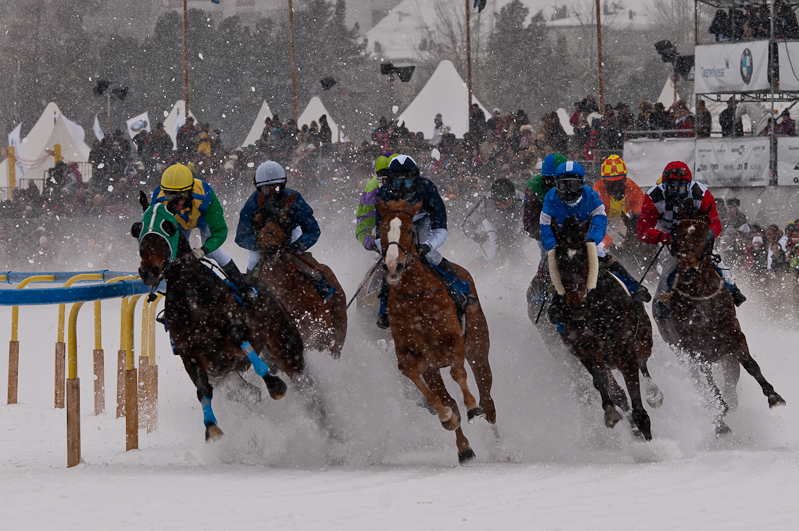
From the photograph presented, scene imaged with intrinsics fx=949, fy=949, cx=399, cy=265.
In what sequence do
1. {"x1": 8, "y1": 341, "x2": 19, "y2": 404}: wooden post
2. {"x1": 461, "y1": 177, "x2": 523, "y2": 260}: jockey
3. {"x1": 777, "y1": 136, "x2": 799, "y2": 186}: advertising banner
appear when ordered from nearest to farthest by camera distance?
{"x1": 8, "y1": 341, "x2": 19, "y2": 404}: wooden post, {"x1": 461, "y1": 177, "x2": 523, "y2": 260}: jockey, {"x1": 777, "y1": 136, "x2": 799, "y2": 186}: advertising banner

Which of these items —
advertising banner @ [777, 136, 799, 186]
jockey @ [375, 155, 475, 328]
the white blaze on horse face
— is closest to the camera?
the white blaze on horse face

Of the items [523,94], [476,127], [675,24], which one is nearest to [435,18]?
[523,94]

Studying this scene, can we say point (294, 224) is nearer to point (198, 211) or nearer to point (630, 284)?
point (198, 211)

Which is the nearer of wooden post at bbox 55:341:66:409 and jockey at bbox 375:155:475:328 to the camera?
jockey at bbox 375:155:475:328

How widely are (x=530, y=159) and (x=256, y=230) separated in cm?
1160

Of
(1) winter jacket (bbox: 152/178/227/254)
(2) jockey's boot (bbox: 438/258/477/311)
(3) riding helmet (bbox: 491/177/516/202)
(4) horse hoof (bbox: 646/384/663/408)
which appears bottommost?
(4) horse hoof (bbox: 646/384/663/408)

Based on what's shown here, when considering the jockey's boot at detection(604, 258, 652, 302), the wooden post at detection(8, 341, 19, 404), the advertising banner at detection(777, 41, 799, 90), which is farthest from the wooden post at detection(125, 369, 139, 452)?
the advertising banner at detection(777, 41, 799, 90)

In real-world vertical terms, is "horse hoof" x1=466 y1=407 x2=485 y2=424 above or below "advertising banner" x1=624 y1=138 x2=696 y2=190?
below

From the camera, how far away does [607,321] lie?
7242 millimetres

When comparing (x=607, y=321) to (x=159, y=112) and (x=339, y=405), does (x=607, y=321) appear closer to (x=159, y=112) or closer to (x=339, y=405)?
(x=339, y=405)

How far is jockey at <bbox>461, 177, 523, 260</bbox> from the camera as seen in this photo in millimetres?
11109

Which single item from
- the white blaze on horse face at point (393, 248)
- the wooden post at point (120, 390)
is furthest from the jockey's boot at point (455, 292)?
the wooden post at point (120, 390)

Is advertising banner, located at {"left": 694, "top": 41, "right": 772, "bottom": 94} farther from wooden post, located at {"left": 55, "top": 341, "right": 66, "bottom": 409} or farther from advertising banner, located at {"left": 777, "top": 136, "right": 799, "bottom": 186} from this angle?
wooden post, located at {"left": 55, "top": 341, "right": 66, "bottom": 409}

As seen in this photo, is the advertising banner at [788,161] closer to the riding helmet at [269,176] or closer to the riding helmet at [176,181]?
the riding helmet at [269,176]
